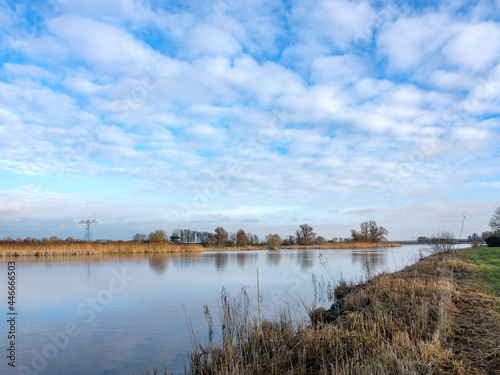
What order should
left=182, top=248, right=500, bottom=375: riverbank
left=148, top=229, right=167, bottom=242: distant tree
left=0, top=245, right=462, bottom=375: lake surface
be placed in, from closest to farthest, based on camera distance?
1. left=182, top=248, right=500, bottom=375: riverbank
2. left=0, top=245, right=462, bottom=375: lake surface
3. left=148, top=229, right=167, bottom=242: distant tree

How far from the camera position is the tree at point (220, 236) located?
3282 inches

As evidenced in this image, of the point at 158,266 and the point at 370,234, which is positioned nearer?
the point at 158,266

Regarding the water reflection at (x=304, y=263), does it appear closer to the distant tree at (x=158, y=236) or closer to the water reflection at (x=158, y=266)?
the water reflection at (x=158, y=266)

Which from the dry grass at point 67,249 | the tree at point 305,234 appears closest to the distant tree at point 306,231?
the tree at point 305,234

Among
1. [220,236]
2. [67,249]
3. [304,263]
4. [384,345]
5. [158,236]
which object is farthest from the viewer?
[220,236]

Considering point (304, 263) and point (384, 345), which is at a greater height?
point (384, 345)

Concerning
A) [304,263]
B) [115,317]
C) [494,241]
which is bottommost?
[304,263]

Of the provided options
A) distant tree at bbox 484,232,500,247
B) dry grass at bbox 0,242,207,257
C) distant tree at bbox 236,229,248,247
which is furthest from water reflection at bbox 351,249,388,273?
distant tree at bbox 236,229,248,247

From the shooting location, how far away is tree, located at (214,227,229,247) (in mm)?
83375

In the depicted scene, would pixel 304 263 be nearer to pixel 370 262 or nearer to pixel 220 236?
pixel 370 262

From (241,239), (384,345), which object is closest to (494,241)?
(384,345)

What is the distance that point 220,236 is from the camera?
8350 cm

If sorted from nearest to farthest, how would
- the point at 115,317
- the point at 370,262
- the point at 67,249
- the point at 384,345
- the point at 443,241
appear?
the point at 384,345, the point at 115,317, the point at 443,241, the point at 370,262, the point at 67,249

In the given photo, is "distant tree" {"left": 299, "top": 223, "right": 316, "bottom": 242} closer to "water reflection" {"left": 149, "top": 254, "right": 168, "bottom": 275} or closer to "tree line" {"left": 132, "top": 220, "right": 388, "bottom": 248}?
"tree line" {"left": 132, "top": 220, "right": 388, "bottom": 248}
